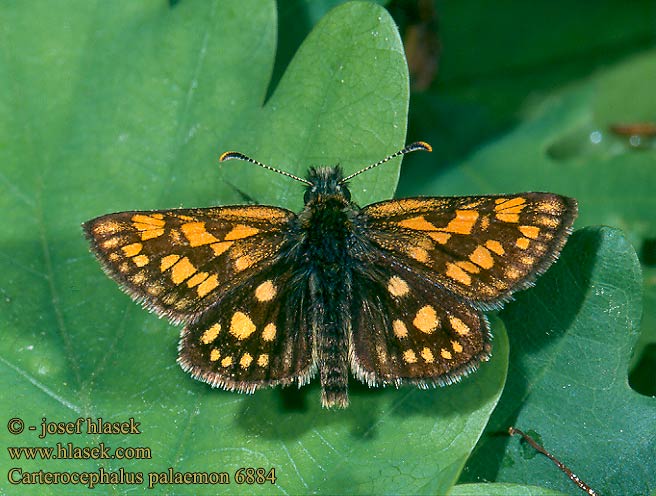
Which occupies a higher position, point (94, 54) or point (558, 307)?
point (94, 54)

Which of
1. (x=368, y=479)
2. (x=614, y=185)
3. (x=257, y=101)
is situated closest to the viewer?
(x=368, y=479)

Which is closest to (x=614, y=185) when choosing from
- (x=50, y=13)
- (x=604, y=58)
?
(x=604, y=58)

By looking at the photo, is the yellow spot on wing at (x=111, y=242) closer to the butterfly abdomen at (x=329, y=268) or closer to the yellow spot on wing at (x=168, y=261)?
the yellow spot on wing at (x=168, y=261)

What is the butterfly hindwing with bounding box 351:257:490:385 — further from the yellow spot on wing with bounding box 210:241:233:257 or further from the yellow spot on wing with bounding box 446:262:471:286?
the yellow spot on wing with bounding box 210:241:233:257

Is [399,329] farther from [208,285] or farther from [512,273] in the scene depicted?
[208,285]

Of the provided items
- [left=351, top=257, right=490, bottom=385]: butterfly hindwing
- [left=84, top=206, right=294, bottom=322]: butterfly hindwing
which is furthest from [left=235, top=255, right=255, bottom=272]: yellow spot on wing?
[left=351, top=257, right=490, bottom=385]: butterfly hindwing

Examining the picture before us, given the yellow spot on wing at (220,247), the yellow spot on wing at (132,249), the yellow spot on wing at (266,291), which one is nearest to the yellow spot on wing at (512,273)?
the yellow spot on wing at (266,291)

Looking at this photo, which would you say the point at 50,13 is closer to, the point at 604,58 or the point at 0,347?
the point at 0,347

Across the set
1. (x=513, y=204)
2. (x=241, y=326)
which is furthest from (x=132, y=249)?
(x=513, y=204)
